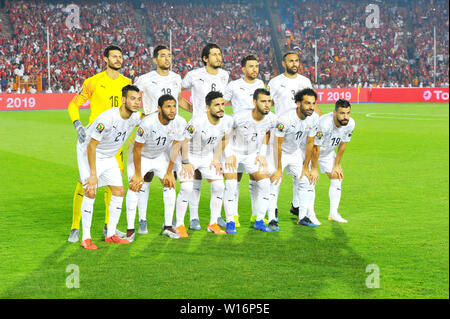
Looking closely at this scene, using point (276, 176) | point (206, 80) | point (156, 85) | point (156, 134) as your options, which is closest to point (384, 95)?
point (206, 80)

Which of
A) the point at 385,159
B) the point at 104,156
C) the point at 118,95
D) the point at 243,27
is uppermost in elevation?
the point at 243,27

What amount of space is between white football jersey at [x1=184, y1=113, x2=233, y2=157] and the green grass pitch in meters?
1.02

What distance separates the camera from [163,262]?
6.45m

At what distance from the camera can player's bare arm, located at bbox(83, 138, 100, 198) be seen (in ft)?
22.9

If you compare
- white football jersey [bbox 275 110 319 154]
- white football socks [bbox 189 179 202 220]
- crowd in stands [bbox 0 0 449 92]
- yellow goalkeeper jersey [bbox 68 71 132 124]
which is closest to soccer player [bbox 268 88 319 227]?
white football jersey [bbox 275 110 319 154]

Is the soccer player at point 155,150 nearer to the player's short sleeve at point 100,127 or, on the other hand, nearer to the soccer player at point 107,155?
the soccer player at point 107,155

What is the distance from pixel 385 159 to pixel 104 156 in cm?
971

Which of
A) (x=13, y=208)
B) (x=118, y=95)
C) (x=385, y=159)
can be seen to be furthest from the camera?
(x=385, y=159)

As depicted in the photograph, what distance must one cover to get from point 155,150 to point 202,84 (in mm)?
1373

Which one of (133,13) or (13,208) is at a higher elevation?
(133,13)

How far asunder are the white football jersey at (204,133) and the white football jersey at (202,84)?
731 millimetres

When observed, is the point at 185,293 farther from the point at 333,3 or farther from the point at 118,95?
the point at 333,3

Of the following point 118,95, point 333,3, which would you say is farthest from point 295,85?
point 333,3

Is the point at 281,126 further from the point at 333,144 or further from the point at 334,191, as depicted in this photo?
the point at 334,191
